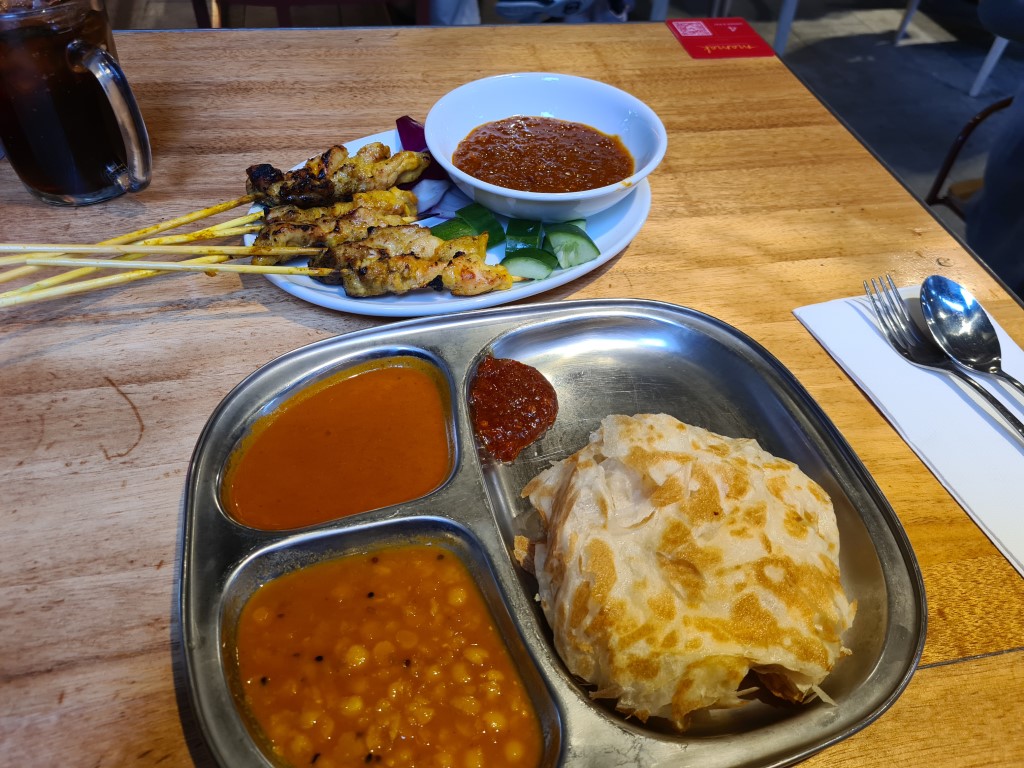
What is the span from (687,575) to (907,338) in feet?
4.90

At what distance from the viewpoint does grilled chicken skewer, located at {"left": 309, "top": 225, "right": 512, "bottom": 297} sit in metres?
2.40

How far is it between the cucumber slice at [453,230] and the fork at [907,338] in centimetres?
157

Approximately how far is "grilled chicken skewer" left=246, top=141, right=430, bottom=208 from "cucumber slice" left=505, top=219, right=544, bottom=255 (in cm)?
54

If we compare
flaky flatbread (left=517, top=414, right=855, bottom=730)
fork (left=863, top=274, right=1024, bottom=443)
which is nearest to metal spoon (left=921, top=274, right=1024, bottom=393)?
fork (left=863, top=274, right=1024, bottom=443)

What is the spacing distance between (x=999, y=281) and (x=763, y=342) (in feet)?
3.64

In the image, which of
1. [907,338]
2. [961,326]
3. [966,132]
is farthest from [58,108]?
[966,132]

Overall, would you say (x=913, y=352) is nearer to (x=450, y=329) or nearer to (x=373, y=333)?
(x=450, y=329)

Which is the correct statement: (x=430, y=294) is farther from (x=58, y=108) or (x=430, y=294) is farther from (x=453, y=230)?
(x=58, y=108)

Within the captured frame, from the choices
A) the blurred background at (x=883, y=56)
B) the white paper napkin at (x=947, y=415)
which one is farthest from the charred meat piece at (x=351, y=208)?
the blurred background at (x=883, y=56)

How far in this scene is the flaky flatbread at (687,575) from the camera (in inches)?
60.7

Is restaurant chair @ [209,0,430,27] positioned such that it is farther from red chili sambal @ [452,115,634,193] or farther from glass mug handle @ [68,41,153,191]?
glass mug handle @ [68,41,153,191]

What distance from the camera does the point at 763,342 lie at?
256 centimetres

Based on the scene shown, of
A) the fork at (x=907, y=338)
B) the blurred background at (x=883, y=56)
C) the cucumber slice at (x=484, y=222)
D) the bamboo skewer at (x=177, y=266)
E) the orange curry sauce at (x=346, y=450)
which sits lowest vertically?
the blurred background at (x=883, y=56)

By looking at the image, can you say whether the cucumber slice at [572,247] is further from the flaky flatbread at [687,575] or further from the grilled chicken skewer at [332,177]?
the flaky flatbread at [687,575]
